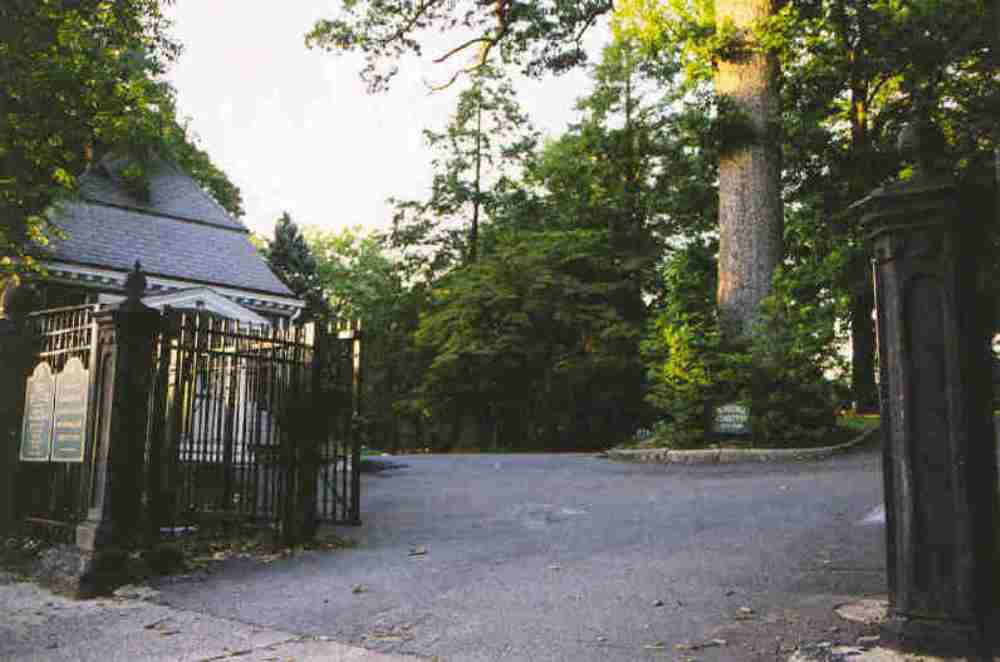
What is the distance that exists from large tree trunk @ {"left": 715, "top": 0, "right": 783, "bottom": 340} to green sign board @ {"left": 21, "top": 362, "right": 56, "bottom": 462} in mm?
12085

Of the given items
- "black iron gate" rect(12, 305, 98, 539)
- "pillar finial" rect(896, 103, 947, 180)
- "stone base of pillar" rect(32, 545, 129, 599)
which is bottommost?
"stone base of pillar" rect(32, 545, 129, 599)

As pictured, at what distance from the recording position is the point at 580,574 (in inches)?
239

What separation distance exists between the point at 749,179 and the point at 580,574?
12.3 meters

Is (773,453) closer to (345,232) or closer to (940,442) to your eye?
(940,442)

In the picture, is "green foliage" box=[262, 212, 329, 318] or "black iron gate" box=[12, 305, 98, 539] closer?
"black iron gate" box=[12, 305, 98, 539]

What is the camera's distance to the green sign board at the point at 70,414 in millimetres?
7113

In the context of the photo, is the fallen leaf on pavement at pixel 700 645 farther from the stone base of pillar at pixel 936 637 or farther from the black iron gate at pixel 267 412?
the black iron gate at pixel 267 412

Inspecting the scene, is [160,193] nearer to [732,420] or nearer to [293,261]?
[293,261]

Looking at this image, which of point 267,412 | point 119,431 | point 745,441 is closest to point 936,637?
point 119,431

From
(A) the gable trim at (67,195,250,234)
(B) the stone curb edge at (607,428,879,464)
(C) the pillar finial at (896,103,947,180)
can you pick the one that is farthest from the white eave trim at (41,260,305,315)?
(C) the pillar finial at (896,103,947,180)

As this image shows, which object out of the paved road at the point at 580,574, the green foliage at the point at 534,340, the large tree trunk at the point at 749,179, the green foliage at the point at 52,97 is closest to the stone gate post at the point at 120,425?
the paved road at the point at 580,574

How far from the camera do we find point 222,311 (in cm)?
2017

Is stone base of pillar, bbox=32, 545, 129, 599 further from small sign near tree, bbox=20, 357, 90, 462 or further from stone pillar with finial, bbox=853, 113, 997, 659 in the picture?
stone pillar with finial, bbox=853, 113, 997, 659

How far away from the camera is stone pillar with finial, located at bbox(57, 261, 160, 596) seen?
658cm
